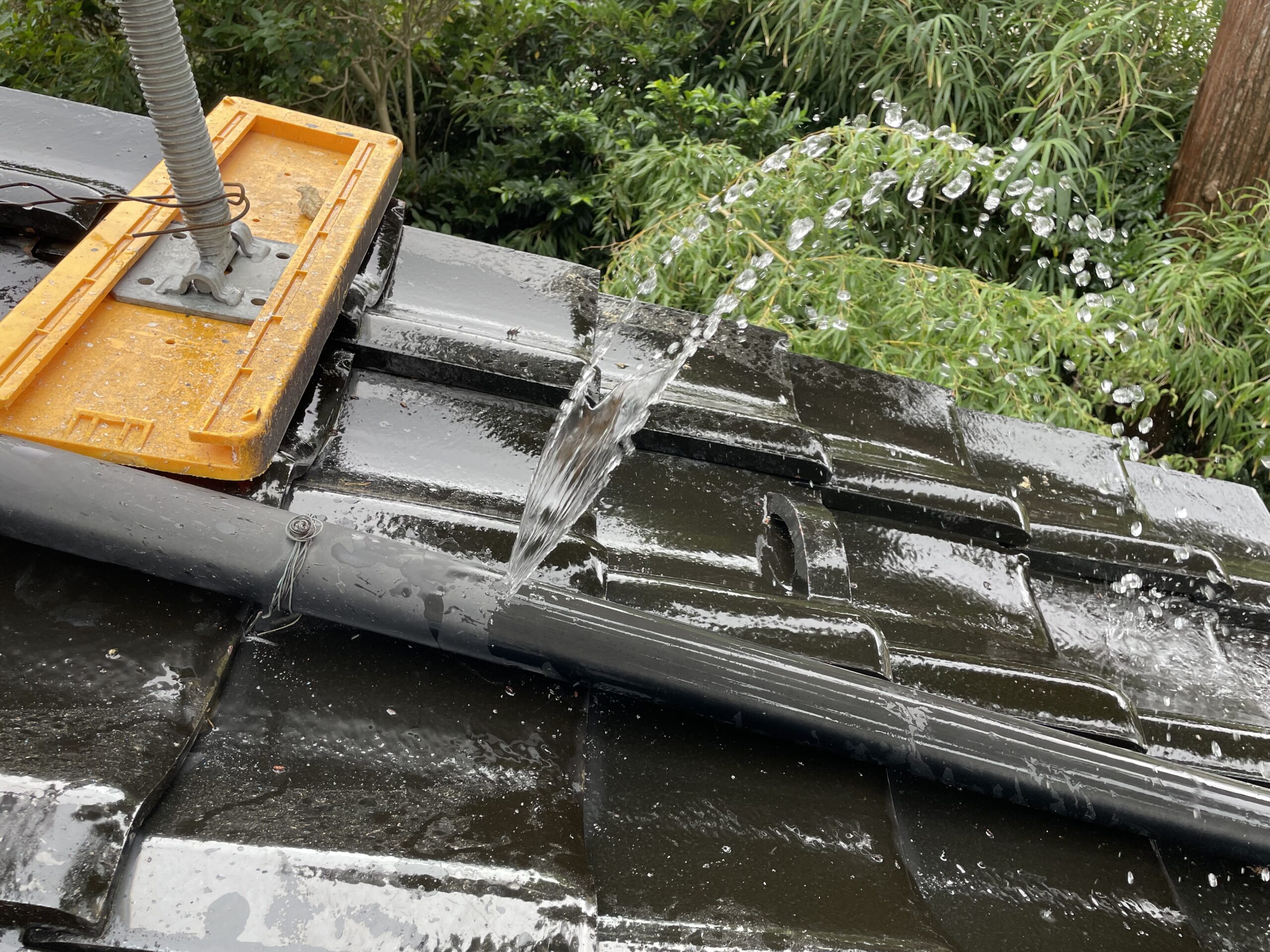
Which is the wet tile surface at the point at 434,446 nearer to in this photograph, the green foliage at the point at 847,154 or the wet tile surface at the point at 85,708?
the wet tile surface at the point at 85,708

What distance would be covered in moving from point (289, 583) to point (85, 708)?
0.26 m

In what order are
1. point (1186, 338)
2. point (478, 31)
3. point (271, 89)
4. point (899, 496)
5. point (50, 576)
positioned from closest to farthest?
point (50, 576) → point (899, 496) → point (1186, 338) → point (271, 89) → point (478, 31)

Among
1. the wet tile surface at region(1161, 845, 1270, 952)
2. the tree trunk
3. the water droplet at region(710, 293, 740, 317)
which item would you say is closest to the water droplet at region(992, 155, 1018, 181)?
the tree trunk

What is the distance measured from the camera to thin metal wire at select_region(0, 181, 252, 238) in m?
1.59

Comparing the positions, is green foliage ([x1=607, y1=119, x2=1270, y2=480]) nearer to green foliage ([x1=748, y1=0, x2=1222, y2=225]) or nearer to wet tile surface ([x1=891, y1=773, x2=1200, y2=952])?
green foliage ([x1=748, y1=0, x2=1222, y2=225])

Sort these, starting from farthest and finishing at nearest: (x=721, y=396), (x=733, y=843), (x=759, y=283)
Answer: (x=759, y=283) < (x=721, y=396) < (x=733, y=843)

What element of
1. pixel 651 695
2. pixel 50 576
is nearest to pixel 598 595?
Result: pixel 651 695

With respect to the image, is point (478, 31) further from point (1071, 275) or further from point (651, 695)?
point (651, 695)

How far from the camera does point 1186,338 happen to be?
444cm

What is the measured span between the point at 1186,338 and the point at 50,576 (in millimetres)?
4679

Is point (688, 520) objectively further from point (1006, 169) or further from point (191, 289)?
point (1006, 169)

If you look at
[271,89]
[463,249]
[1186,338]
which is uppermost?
[463,249]

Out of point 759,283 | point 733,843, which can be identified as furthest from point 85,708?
point 759,283

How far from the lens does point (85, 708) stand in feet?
3.63
